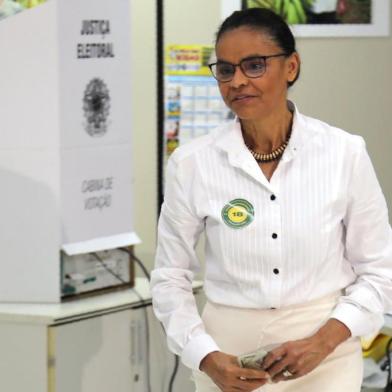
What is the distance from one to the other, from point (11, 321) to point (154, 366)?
1.55 feet

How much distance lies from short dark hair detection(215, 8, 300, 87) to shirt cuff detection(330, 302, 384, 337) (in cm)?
45

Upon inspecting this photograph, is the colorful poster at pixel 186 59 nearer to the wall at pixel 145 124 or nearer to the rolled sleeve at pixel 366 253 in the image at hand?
the wall at pixel 145 124

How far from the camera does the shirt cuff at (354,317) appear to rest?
155 centimetres

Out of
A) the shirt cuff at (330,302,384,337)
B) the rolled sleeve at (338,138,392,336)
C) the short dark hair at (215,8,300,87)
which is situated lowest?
the shirt cuff at (330,302,384,337)

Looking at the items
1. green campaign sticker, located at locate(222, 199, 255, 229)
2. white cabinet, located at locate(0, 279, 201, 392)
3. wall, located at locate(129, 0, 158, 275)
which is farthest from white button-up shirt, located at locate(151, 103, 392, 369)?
wall, located at locate(129, 0, 158, 275)

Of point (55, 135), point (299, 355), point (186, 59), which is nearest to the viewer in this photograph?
point (299, 355)

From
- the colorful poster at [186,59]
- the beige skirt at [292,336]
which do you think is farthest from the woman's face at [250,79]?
the colorful poster at [186,59]

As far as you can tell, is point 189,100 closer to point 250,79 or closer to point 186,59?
point 186,59

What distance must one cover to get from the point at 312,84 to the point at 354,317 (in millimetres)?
1810

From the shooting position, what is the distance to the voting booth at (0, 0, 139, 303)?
237cm

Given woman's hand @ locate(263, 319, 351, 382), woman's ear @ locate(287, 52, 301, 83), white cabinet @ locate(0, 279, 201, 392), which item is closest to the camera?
woman's hand @ locate(263, 319, 351, 382)

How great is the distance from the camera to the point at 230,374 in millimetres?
1494

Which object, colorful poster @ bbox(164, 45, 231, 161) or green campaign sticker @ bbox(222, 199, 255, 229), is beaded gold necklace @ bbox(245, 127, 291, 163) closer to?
green campaign sticker @ bbox(222, 199, 255, 229)

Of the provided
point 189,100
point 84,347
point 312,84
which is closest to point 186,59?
point 189,100
